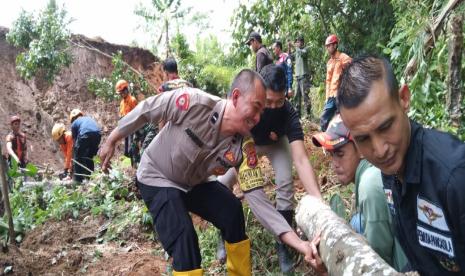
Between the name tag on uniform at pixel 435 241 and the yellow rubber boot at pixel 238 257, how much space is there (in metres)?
1.99

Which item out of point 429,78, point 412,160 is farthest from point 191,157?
point 429,78

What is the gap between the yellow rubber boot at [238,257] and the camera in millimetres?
3531

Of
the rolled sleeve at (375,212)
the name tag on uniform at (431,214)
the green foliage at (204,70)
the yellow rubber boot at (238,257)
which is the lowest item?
the yellow rubber boot at (238,257)

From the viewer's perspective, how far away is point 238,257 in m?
3.56

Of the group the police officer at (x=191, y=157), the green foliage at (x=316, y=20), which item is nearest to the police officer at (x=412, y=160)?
the police officer at (x=191, y=157)

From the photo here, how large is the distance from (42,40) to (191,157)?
11.2m

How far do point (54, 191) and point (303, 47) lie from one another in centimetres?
545

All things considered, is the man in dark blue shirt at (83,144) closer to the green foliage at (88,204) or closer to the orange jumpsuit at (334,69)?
the green foliage at (88,204)

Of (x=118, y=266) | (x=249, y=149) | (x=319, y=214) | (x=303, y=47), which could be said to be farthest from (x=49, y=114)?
(x=319, y=214)

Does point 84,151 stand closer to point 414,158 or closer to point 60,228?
point 60,228

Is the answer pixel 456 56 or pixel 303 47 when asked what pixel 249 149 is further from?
pixel 303 47

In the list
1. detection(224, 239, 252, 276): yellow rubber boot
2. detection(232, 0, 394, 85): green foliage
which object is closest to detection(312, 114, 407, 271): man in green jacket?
detection(224, 239, 252, 276): yellow rubber boot

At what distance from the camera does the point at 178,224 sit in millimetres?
3125

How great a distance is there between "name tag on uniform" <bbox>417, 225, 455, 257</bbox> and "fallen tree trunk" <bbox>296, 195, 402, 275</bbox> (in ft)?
0.53
